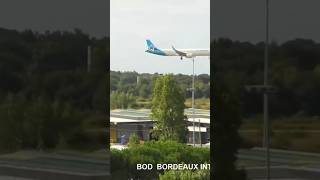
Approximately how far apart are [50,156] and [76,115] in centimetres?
40

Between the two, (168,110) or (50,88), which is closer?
(50,88)

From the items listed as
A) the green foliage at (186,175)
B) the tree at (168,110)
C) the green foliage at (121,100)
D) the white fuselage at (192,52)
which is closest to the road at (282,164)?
the green foliage at (186,175)

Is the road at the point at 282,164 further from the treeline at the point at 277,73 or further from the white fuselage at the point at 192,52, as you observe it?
the white fuselage at the point at 192,52

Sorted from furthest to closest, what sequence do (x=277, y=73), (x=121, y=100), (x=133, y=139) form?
(x=133, y=139) → (x=121, y=100) → (x=277, y=73)

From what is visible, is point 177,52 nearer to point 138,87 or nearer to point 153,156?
point 138,87

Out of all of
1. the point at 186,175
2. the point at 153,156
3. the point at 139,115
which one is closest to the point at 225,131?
the point at 186,175

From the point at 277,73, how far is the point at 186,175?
1181 millimetres

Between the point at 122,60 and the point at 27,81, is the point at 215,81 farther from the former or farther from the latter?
the point at 27,81

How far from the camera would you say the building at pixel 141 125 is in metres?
4.67

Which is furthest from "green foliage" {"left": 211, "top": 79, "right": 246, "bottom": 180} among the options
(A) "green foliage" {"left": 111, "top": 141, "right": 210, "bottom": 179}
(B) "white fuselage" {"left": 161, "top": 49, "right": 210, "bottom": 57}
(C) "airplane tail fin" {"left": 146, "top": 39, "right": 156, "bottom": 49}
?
(C) "airplane tail fin" {"left": 146, "top": 39, "right": 156, "bottom": 49}

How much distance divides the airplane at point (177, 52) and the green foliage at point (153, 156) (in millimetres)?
785

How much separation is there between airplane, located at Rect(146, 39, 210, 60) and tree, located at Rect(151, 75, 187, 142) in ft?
0.66

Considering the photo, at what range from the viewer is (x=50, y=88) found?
438cm

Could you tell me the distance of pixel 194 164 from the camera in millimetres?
4750
